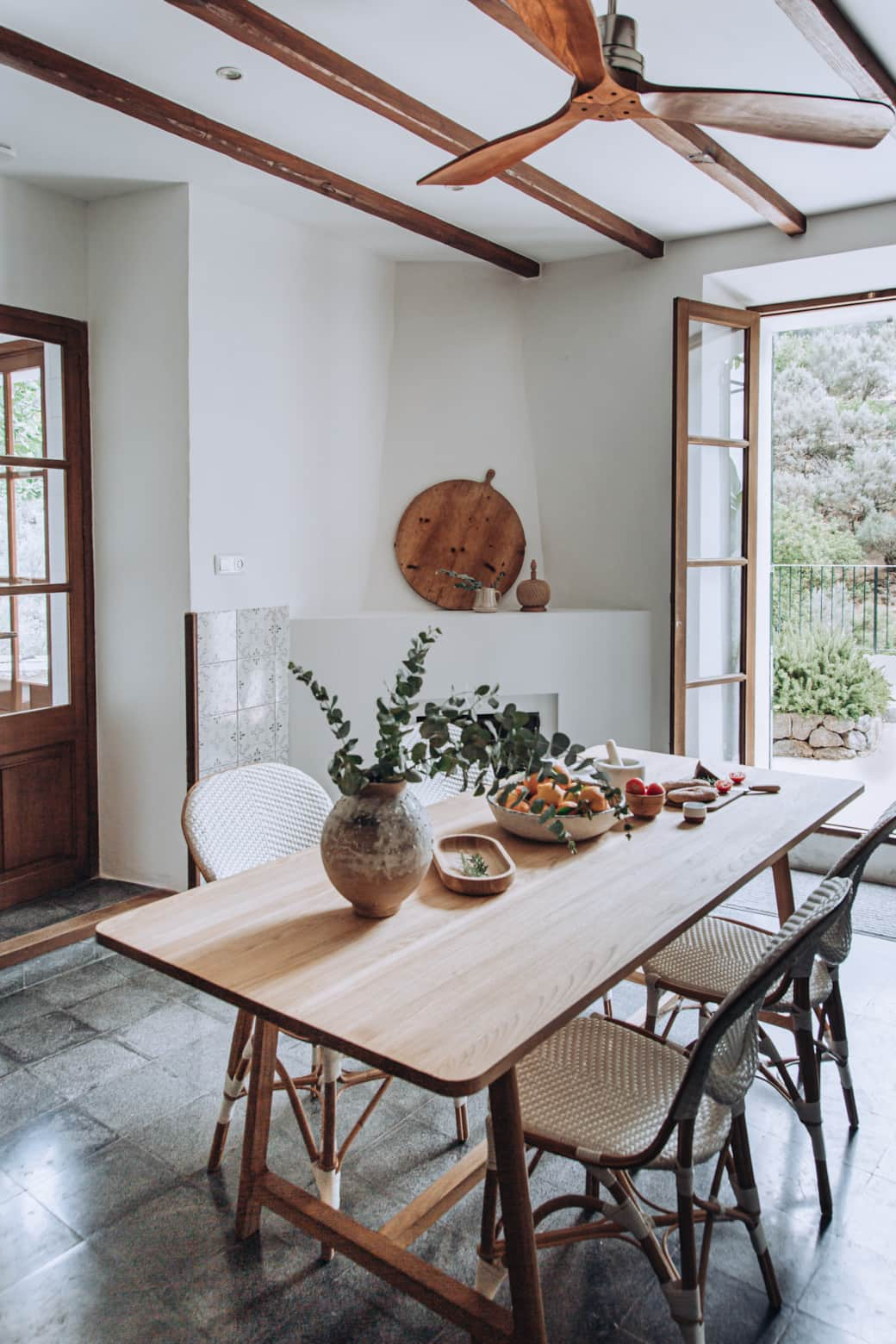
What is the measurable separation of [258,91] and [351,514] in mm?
1861

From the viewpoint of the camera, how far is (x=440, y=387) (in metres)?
4.57

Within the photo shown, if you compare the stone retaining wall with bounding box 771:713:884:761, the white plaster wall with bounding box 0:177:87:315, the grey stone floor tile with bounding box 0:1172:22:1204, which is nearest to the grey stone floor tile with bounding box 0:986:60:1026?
the grey stone floor tile with bounding box 0:1172:22:1204

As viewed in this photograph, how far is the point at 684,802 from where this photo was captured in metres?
2.39

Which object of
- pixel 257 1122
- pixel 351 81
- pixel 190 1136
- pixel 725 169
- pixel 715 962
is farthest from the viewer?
pixel 725 169

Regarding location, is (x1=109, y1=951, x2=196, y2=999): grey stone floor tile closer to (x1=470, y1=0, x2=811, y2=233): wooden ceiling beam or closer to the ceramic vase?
the ceramic vase

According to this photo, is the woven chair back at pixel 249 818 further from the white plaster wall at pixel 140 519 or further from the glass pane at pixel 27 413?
the glass pane at pixel 27 413

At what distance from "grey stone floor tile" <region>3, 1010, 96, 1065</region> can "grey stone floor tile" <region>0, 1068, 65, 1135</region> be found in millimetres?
94

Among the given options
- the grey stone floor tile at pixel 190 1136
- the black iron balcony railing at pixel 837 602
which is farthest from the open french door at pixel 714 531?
the black iron balcony railing at pixel 837 602

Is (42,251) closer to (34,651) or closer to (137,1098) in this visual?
(34,651)

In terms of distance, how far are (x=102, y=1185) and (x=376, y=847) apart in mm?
1186

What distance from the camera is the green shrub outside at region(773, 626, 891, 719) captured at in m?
7.23

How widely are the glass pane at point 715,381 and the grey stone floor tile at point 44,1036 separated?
10.3ft

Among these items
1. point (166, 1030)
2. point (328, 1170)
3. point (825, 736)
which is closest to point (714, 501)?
point (166, 1030)

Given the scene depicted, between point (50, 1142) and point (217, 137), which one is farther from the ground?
point (217, 137)
